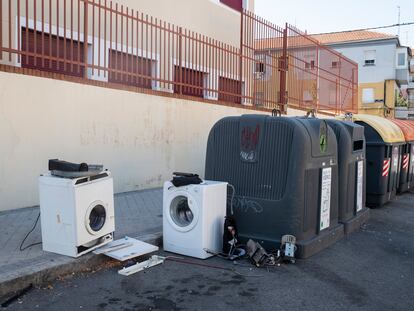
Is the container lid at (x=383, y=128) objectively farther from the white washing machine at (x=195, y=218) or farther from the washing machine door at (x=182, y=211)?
the washing machine door at (x=182, y=211)

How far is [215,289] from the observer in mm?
4258

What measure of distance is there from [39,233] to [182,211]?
1746mm

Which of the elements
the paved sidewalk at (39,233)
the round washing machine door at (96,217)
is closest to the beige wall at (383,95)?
the paved sidewalk at (39,233)

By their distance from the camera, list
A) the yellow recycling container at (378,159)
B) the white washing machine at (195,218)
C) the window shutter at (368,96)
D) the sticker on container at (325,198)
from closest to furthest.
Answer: the white washing machine at (195,218) < the sticker on container at (325,198) < the yellow recycling container at (378,159) < the window shutter at (368,96)

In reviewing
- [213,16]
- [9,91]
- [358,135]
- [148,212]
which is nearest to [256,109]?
[213,16]

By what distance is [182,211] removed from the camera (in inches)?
215

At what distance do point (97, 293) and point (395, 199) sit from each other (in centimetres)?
820

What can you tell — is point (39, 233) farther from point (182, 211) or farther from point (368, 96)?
point (368, 96)

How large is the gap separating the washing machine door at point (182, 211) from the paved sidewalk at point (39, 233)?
42cm

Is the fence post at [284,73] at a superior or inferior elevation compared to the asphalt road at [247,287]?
superior

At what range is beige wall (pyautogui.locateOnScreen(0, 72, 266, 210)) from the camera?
6703 mm

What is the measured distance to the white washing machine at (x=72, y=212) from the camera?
451 centimetres

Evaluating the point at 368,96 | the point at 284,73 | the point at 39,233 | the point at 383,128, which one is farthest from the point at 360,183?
the point at 368,96

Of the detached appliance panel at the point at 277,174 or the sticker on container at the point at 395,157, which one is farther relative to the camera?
the sticker on container at the point at 395,157
